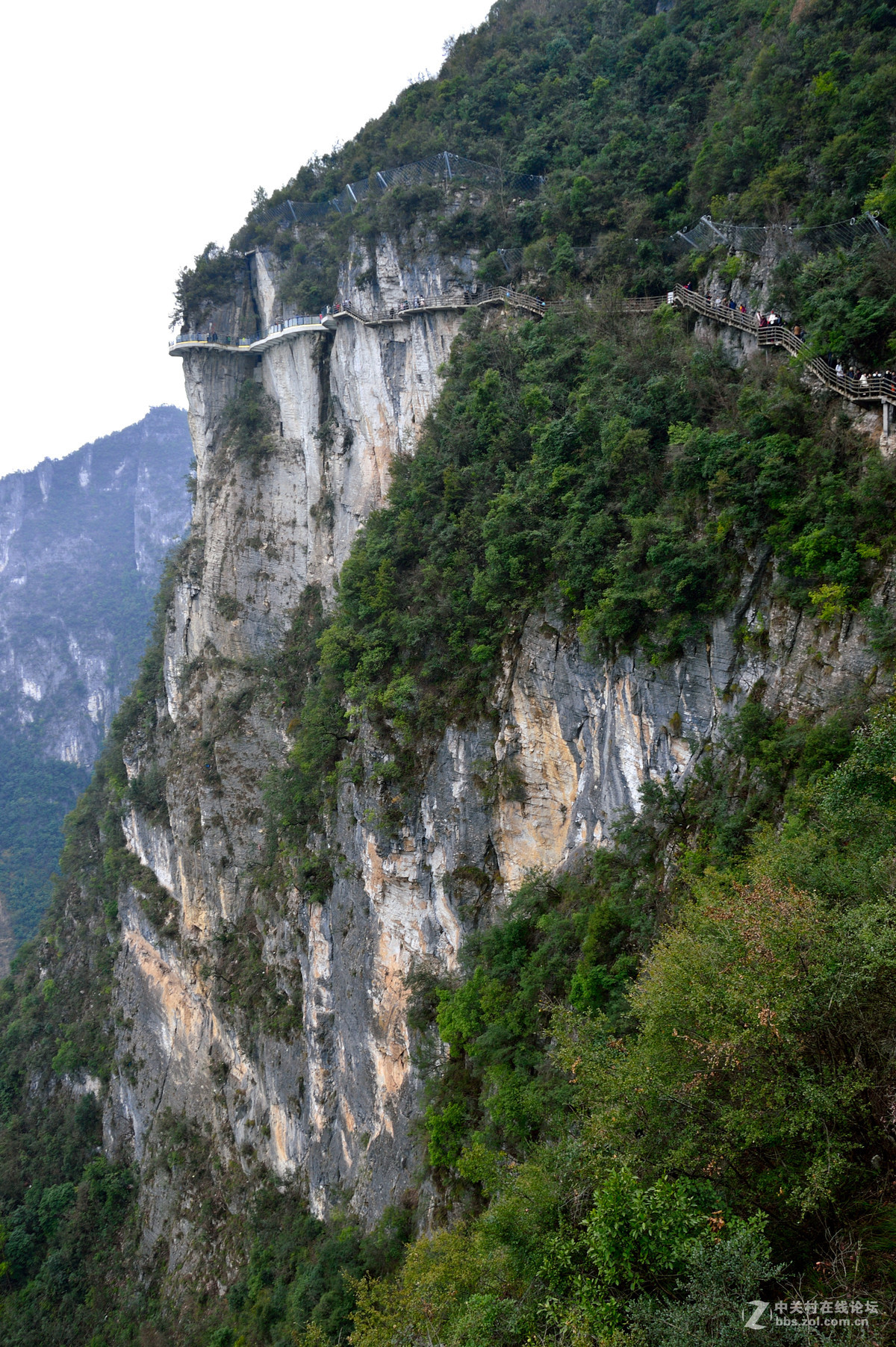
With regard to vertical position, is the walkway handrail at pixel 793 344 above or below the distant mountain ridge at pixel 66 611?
below

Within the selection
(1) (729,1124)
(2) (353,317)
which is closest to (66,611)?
(2) (353,317)

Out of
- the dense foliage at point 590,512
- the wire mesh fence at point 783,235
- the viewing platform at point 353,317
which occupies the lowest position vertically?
the dense foliage at point 590,512

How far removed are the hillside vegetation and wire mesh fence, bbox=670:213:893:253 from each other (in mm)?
487

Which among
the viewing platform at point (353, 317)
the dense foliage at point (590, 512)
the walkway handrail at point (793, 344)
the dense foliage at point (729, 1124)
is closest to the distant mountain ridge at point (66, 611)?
the viewing platform at point (353, 317)

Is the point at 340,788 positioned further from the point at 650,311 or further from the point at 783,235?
the point at 783,235

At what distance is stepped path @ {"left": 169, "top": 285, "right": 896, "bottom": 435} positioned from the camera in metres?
12.4

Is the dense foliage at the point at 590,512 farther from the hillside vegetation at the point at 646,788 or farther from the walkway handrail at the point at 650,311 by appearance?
the walkway handrail at the point at 650,311

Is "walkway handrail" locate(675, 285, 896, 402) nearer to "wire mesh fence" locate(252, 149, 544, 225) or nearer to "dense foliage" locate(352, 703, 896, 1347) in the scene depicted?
"dense foliage" locate(352, 703, 896, 1347)

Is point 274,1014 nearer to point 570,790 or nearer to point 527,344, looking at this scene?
point 570,790

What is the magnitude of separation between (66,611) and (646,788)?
123m

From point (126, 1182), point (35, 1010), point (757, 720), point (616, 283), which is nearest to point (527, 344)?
point (616, 283)

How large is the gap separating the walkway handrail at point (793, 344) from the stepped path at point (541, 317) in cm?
1

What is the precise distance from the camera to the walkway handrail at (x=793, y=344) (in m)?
12.1

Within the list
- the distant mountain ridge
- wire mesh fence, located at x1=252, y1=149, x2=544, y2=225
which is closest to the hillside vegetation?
wire mesh fence, located at x1=252, y1=149, x2=544, y2=225
